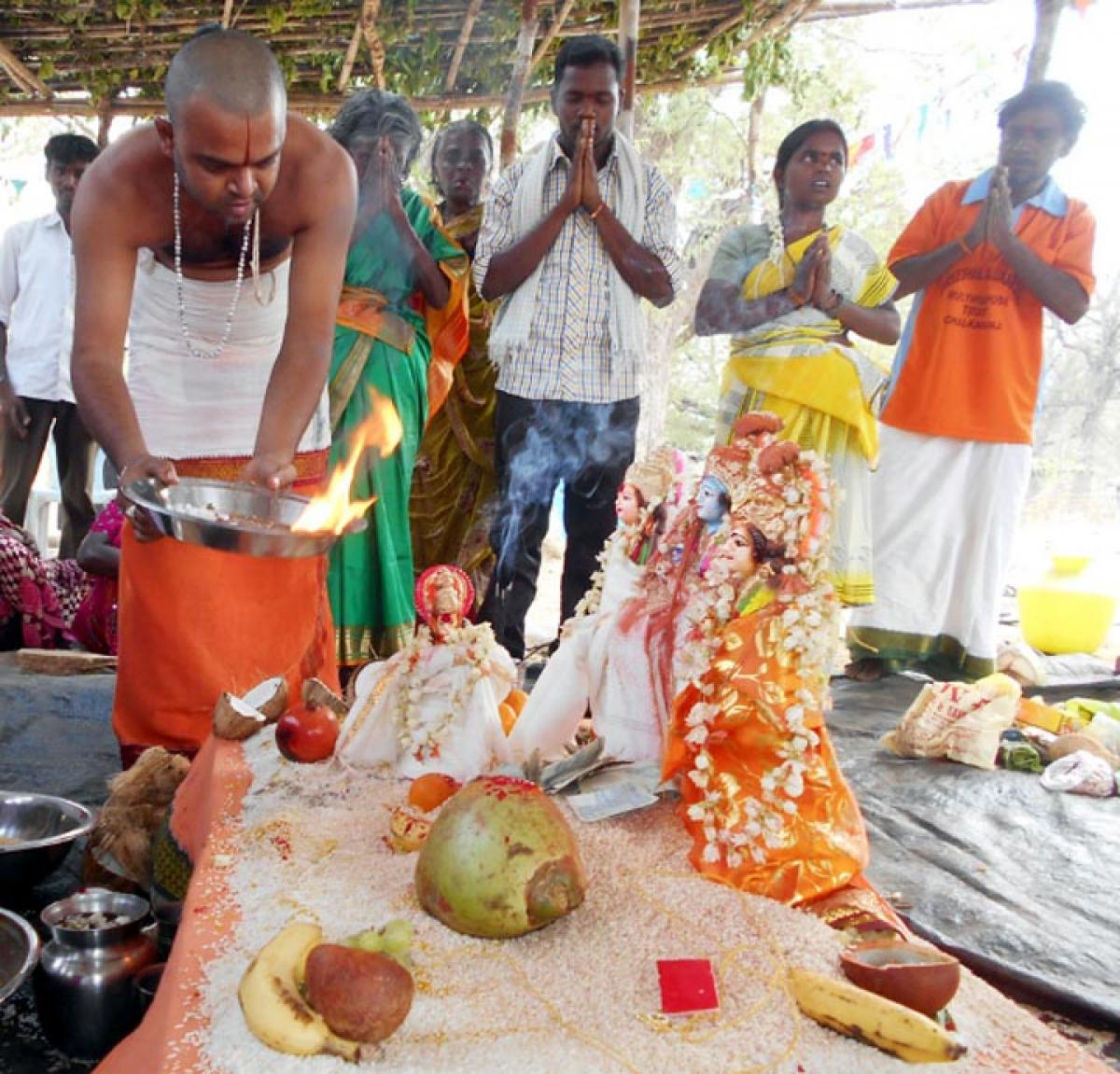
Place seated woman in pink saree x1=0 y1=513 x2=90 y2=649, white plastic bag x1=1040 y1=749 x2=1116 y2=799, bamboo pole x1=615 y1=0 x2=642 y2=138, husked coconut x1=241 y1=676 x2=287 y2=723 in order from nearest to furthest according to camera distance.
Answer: husked coconut x1=241 y1=676 x2=287 y2=723 → white plastic bag x1=1040 y1=749 x2=1116 y2=799 → seated woman in pink saree x1=0 y1=513 x2=90 y2=649 → bamboo pole x1=615 y1=0 x2=642 y2=138

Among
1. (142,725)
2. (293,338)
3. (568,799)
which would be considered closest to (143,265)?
(293,338)

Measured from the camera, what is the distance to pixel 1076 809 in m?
3.38

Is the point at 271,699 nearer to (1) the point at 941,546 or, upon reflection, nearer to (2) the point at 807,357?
(2) the point at 807,357

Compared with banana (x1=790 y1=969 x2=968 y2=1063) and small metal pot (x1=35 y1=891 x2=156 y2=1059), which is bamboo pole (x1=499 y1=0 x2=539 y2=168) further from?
banana (x1=790 y1=969 x2=968 y2=1063)

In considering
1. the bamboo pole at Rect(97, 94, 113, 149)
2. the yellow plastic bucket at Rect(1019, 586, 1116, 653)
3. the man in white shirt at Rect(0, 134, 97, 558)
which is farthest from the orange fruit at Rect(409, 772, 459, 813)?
the bamboo pole at Rect(97, 94, 113, 149)

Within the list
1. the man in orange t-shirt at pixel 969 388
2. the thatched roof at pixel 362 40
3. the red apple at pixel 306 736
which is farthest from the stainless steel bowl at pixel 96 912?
the thatched roof at pixel 362 40

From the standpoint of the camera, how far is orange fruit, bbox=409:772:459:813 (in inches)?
86.5

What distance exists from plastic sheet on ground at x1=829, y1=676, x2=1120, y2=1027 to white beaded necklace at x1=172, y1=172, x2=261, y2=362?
2314 mm

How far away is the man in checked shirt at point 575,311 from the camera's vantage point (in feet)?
13.8

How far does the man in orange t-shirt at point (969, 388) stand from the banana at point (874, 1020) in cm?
356

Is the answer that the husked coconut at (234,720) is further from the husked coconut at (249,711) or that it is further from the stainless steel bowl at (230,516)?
the stainless steel bowl at (230,516)

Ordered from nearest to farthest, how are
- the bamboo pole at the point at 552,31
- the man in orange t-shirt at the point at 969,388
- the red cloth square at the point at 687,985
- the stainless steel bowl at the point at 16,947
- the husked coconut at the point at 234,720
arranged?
the red cloth square at the point at 687,985
the stainless steel bowl at the point at 16,947
the husked coconut at the point at 234,720
the man in orange t-shirt at the point at 969,388
the bamboo pole at the point at 552,31

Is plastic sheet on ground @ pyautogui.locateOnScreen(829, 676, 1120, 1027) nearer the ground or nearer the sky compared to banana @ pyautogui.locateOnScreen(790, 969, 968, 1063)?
nearer the ground

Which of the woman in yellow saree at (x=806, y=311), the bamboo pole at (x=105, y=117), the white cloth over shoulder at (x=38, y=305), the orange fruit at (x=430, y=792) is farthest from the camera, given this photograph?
the bamboo pole at (x=105, y=117)
